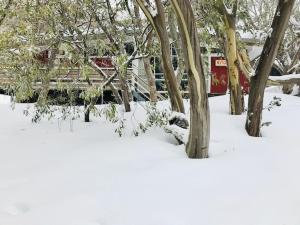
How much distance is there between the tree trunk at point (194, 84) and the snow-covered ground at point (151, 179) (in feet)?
0.75

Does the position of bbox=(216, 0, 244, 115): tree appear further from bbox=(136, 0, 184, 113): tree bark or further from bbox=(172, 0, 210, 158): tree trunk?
bbox=(172, 0, 210, 158): tree trunk

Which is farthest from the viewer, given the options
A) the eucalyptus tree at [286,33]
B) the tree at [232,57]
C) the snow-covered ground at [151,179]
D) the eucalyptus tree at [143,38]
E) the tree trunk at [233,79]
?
the eucalyptus tree at [286,33]

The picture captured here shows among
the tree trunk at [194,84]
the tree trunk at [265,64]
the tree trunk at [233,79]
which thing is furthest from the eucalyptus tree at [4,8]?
the tree trunk at [265,64]

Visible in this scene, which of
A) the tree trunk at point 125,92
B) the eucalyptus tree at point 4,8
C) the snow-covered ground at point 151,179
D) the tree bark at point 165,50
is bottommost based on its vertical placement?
the snow-covered ground at point 151,179

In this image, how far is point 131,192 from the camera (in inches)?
206

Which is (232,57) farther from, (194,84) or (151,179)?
(151,179)

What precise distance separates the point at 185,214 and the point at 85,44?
206 inches

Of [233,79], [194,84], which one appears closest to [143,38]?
[233,79]

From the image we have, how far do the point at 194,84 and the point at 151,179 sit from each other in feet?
4.46

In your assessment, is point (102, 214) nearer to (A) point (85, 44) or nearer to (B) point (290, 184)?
(B) point (290, 184)

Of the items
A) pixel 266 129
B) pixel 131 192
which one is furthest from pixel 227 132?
pixel 131 192

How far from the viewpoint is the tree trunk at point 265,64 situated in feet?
22.3

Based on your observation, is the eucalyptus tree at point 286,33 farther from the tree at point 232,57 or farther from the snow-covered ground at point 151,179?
the snow-covered ground at point 151,179

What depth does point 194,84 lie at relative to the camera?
6.12 meters
